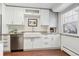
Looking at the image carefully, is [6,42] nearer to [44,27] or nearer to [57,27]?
[44,27]

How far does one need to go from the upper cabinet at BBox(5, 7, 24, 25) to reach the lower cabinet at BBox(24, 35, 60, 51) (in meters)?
0.96

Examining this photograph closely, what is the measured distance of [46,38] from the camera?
4.41 metres

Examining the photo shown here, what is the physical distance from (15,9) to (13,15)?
11.5 inches

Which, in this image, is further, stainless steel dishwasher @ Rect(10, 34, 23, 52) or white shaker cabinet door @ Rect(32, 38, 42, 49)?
white shaker cabinet door @ Rect(32, 38, 42, 49)

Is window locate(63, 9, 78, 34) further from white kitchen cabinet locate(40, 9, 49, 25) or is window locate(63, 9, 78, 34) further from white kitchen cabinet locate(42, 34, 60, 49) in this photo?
white kitchen cabinet locate(40, 9, 49, 25)

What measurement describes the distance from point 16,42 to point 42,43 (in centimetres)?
114

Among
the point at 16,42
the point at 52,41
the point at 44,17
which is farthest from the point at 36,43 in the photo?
the point at 44,17

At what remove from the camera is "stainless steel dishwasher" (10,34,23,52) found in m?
3.98

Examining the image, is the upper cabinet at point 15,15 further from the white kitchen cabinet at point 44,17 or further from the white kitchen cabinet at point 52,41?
the white kitchen cabinet at point 52,41

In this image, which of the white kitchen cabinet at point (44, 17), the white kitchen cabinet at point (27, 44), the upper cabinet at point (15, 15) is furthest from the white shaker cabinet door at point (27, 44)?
the white kitchen cabinet at point (44, 17)

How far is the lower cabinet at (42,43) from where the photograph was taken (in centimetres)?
417

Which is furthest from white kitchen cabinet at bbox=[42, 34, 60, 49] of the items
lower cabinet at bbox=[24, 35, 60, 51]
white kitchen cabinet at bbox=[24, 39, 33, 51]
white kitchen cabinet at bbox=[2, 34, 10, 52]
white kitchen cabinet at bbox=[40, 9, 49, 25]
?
white kitchen cabinet at bbox=[2, 34, 10, 52]

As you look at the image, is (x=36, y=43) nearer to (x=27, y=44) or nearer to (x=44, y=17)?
(x=27, y=44)

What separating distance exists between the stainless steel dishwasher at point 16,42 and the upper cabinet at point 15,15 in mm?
732
